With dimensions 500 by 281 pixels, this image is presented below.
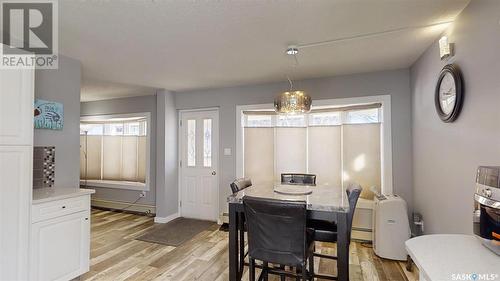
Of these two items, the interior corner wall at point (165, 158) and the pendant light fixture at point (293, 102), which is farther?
the interior corner wall at point (165, 158)

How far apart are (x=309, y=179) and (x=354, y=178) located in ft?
2.60

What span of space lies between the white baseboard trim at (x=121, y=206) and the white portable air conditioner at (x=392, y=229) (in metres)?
3.99

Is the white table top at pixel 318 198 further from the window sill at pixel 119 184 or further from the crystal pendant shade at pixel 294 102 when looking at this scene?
the window sill at pixel 119 184

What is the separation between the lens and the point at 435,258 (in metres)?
1.03

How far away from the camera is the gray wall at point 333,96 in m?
3.26

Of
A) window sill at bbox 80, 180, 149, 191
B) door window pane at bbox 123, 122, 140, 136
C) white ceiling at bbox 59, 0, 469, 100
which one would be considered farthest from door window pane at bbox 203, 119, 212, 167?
door window pane at bbox 123, 122, 140, 136

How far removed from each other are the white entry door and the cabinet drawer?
2239 mm

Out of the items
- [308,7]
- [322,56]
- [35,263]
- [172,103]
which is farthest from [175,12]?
[172,103]

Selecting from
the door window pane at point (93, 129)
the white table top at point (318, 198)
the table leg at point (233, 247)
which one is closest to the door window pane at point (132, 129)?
the door window pane at point (93, 129)

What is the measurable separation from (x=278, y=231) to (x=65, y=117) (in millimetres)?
2802

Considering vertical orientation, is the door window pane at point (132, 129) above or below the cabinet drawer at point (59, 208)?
above

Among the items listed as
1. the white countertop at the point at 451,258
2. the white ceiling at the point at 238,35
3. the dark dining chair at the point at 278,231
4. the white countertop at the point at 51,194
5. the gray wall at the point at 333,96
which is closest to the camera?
the white countertop at the point at 451,258

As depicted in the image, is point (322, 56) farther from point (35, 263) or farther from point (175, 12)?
point (35, 263)

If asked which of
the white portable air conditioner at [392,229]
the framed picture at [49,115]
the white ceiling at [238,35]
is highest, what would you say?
the white ceiling at [238,35]
